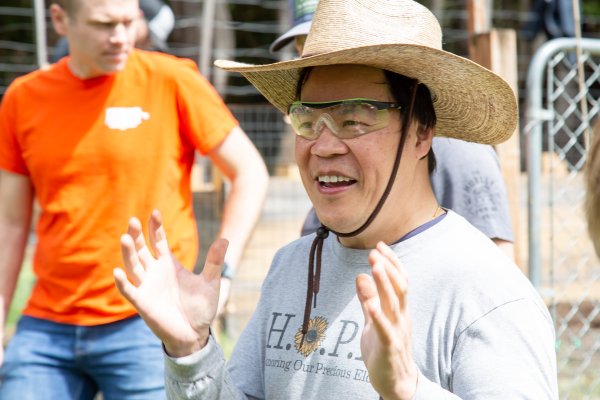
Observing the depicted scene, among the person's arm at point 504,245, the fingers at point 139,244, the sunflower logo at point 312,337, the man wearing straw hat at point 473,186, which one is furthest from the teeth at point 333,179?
the person's arm at point 504,245

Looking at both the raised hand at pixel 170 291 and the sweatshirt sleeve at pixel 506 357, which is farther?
the raised hand at pixel 170 291

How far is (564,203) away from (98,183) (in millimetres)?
3274

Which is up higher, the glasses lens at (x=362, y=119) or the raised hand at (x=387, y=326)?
the glasses lens at (x=362, y=119)

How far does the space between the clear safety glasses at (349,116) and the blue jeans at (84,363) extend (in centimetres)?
141

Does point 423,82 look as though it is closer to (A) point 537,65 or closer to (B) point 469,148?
(B) point 469,148

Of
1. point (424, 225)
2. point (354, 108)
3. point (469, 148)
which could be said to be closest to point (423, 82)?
point (354, 108)

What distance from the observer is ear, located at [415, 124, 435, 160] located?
2.02 meters

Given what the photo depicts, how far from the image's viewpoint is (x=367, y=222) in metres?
1.91

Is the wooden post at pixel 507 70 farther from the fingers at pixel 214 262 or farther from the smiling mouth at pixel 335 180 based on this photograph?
the fingers at pixel 214 262

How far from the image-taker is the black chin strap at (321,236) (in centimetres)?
191

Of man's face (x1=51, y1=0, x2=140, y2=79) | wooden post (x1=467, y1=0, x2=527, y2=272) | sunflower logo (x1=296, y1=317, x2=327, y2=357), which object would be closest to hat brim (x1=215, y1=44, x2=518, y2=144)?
sunflower logo (x1=296, y1=317, x2=327, y2=357)

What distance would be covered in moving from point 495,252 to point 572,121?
7.14 meters

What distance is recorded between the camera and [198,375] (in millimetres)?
1893

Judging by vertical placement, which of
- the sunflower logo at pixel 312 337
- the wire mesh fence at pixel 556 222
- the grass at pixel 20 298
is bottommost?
the grass at pixel 20 298
